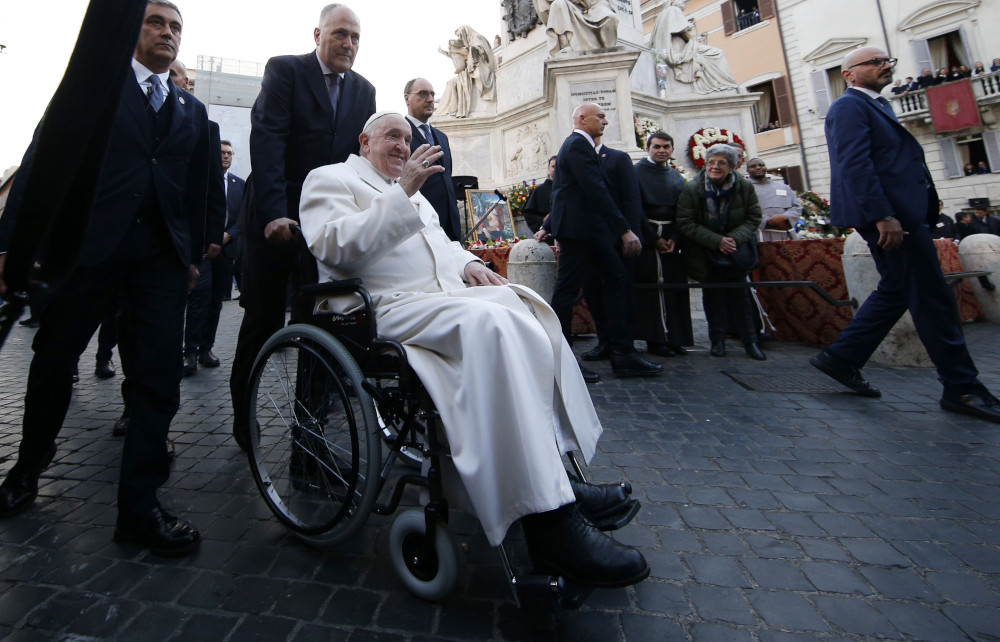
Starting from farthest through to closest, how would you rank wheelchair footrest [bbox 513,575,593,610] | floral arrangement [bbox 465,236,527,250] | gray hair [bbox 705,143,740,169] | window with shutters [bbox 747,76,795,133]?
1. window with shutters [bbox 747,76,795,133]
2. floral arrangement [bbox 465,236,527,250]
3. gray hair [bbox 705,143,740,169]
4. wheelchair footrest [bbox 513,575,593,610]

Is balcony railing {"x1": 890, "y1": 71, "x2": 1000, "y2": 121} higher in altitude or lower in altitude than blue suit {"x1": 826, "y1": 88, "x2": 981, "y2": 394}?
higher

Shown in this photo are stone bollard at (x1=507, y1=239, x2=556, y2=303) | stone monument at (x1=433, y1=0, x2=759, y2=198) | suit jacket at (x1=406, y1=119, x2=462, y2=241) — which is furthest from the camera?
stone monument at (x1=433, y1=0, x2=759, y2=198)

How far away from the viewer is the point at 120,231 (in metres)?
1.93

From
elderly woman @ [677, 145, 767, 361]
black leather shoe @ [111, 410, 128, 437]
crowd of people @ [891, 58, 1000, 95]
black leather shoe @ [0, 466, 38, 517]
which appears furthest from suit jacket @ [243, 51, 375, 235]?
crowd of people @ [891, 58, 1000, 95]

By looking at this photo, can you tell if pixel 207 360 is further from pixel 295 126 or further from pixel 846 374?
pixel 846 374

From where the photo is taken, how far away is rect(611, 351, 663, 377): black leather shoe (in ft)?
14.3

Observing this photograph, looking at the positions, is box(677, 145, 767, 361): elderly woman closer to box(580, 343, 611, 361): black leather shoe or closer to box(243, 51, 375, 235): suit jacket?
box(580, 343, 611, 361): black leather shoe

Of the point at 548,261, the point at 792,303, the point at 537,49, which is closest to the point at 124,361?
the point at 548,261

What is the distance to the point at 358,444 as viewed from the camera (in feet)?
5.49

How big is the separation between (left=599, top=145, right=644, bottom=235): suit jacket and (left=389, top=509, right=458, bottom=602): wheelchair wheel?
3.74 meters

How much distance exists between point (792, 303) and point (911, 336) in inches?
52.5

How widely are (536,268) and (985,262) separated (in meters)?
5.25

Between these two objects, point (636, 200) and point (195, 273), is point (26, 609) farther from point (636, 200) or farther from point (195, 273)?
point (636, 200)

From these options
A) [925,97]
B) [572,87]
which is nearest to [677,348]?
[572,87]
